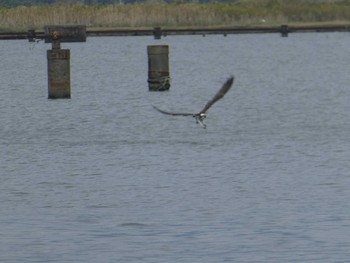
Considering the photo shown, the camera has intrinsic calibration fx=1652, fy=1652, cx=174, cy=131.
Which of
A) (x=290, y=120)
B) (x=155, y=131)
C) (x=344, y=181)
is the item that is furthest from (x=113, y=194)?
(x=290, y=120)

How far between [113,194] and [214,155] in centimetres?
574

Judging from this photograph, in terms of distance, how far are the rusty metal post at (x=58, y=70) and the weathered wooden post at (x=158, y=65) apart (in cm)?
254

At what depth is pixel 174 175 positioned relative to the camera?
28.9 metres

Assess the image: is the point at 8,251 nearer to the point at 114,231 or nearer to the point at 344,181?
the point at 114,231

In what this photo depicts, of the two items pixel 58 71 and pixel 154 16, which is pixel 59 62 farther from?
pixel 154 16

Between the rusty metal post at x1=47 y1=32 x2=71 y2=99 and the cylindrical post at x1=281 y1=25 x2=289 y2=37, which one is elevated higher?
the rusty metal post at x1=47 y1=32 x2=71 y2=99

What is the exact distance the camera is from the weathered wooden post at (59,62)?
139ft

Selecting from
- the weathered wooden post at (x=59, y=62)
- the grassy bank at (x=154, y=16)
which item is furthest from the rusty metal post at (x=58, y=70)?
the grassy bank at (x=154, y=16)

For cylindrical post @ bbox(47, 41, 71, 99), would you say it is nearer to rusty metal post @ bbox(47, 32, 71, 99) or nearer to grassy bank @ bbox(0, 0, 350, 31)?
rusty metal post @ bbox(47, 32, 71, 99)

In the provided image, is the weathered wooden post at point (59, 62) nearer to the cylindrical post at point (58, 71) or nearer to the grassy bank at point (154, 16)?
the cylindrical post at point (58, 71)

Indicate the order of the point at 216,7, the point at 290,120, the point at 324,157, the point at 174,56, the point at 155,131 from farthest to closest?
the point at 216,7, the point at 174,56, the point at 290,120, the point at 155,131, the point at 324,157

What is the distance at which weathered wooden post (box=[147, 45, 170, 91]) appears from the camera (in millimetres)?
45188

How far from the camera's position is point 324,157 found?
31.4m

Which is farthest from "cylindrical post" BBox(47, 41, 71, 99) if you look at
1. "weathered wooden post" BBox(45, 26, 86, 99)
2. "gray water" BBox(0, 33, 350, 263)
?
"gray water" BBox(0, 33, 350, 263)
